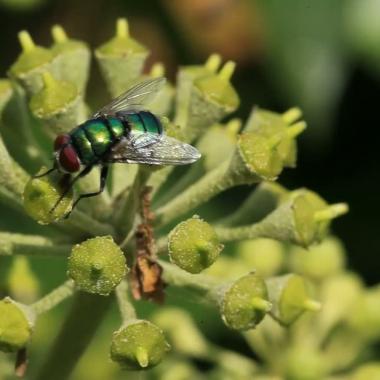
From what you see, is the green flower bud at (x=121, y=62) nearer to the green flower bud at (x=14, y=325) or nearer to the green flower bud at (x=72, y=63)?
the green flower bud at (x=72, y=63)

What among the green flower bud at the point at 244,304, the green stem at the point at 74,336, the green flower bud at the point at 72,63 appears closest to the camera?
the green flower bud at the point at 244,304

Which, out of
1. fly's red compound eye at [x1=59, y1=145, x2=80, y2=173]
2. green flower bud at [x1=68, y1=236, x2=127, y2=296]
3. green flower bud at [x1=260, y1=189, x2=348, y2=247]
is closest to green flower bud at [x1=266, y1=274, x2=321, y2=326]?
green flower bud at [x1=260, y1=189, x2=348, y2=247]

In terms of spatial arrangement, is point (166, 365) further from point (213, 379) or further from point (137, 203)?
point (137, 203)

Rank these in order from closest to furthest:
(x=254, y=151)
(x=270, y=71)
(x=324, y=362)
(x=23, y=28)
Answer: (x=254, y=151) → (x=324, y=362) → (x=270, y=71) → (x=23, y=28)

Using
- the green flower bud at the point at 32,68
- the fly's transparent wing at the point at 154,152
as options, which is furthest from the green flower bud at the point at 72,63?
the fly's transparent wing at the point at 154,152

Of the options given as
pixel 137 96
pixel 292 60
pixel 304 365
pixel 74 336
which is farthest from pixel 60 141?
pixel 292 60

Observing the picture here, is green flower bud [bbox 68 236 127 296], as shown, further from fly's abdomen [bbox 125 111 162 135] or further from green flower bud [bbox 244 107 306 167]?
green flower bud [bbox 244 107 306 167]

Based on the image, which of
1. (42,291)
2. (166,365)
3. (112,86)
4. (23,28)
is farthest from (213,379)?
(23,28)
